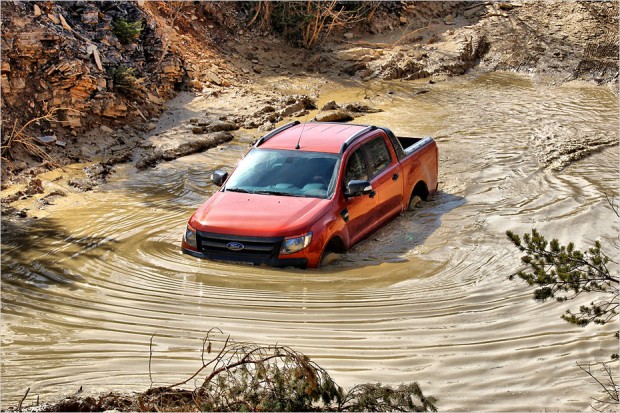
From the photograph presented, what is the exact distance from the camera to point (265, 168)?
10836 millimetres

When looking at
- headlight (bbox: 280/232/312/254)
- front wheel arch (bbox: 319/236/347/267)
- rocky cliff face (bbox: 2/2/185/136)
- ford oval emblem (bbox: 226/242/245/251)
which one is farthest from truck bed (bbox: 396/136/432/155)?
rocky cliff face (bbox: 2/2/185/136)

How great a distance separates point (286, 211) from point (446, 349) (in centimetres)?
316

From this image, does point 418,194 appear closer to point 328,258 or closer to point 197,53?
point 328,258

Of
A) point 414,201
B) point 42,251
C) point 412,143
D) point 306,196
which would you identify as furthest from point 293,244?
point 412,143

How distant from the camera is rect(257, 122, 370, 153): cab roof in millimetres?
11086

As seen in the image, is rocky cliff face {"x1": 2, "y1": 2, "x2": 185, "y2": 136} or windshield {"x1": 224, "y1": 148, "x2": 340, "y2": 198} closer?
windshield {"x1": 224, "y1": 148, "x2": 340, "y2": 198}

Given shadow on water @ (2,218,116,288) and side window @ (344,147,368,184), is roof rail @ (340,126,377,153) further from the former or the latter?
shadow on water @ (2,218,116,288)

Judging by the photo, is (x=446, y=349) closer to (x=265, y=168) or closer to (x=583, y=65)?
(x=265, y=168)

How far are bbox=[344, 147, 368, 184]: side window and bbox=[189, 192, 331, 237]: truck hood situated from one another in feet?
2.25

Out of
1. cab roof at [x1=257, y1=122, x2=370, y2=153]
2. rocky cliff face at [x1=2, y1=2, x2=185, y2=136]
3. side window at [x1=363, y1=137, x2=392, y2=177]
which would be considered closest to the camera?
cab roof at [x1=257, y1=122, x2=370, y2=153]

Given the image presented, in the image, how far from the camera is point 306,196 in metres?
10.3

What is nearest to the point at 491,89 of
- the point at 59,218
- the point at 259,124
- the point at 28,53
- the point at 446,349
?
the point at 259,124

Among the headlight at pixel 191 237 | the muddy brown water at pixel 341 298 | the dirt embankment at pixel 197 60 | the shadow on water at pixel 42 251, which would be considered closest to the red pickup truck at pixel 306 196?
the headlight at pixel 191 237

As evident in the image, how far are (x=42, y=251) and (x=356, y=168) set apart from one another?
375cm
